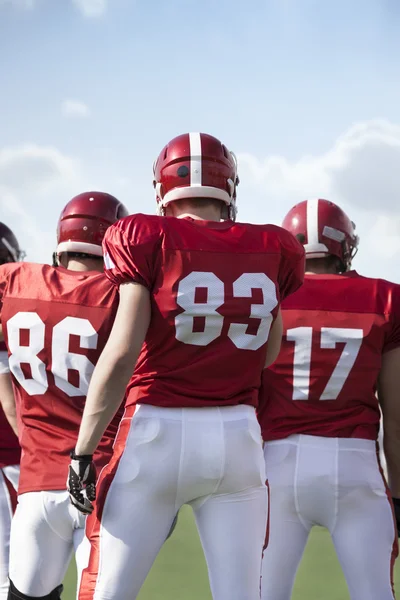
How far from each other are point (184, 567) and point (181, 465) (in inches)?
133

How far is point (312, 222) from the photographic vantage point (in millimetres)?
3693

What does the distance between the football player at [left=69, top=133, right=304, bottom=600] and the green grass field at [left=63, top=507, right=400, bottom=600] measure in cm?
258

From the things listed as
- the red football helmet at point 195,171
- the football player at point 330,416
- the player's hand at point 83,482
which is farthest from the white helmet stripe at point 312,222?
the player's hand at point 83,482

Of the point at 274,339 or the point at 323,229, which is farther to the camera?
the point at 323,229

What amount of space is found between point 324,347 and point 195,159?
34.6 inches

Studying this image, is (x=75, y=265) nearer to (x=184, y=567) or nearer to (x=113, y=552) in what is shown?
(x=113, y=552)

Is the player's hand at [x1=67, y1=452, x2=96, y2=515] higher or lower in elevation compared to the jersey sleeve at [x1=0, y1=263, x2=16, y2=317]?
lower

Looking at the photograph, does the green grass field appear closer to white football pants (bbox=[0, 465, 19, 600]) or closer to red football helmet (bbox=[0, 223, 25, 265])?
white football pants (bbox=[0, 465, 19, 600])

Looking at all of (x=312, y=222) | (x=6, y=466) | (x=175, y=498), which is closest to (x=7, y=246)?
(x=6, y=466)

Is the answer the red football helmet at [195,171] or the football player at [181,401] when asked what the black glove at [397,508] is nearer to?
the football player at [181,401]

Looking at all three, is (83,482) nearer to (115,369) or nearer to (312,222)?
(115,369)

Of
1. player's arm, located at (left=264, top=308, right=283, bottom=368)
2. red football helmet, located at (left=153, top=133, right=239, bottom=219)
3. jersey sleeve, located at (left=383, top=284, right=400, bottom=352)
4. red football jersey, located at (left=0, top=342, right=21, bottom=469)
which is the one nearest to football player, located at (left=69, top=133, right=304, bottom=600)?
player's arm, located at (left=264, top=308, right=283, bottom=368)

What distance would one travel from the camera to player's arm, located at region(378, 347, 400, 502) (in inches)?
127

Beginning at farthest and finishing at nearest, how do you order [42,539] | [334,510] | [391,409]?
[391,409] < [334,510] < [42,539]
